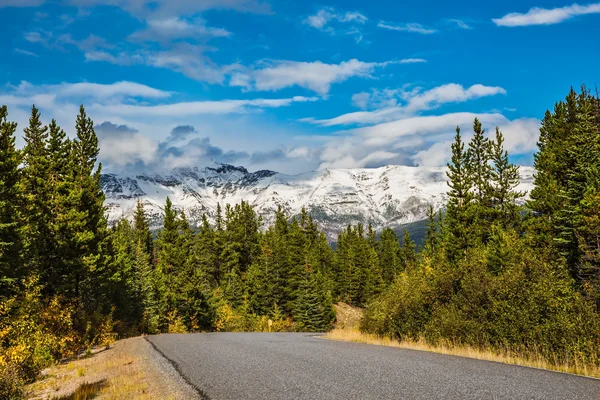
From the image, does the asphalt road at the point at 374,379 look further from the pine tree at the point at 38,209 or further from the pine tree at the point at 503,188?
the pine tree at the point at 503,188

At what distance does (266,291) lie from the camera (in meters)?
66.9

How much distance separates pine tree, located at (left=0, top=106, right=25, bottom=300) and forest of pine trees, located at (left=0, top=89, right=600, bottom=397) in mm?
96

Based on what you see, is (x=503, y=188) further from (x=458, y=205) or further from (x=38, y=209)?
(x=38, y=209)

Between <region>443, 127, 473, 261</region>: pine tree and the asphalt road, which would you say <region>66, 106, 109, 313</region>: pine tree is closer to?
the asphalt road

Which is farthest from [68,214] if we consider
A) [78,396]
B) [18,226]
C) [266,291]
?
[266,291]

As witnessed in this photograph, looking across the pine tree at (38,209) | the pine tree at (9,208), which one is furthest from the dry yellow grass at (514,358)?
the pine tree at (38,209)

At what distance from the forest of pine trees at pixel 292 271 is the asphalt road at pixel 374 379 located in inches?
150

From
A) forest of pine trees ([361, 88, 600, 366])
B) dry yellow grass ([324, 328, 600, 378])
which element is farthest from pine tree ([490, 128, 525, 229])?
dry yellow grass ([324, 328, 600, 378])

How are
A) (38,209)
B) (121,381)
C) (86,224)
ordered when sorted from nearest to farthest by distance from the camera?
(121,381) < (38,209) < (86,224)

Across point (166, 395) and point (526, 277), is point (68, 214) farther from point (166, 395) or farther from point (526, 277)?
point (526, 277)

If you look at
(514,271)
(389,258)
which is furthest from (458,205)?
(389,258)

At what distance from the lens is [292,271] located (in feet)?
223

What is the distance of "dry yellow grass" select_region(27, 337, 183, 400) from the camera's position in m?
10.3

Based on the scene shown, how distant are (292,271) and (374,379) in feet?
193
